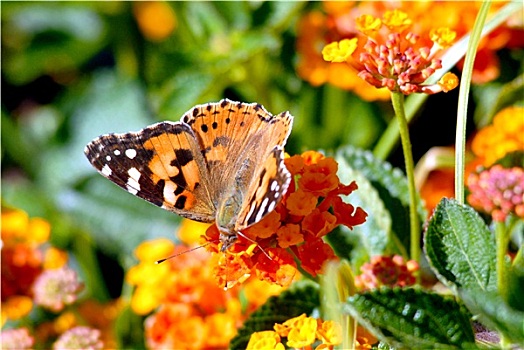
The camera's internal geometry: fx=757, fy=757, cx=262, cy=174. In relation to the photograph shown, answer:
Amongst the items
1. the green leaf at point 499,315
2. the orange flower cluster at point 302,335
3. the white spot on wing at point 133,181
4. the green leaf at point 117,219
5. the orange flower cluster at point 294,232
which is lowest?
the green leaf at point 499,315

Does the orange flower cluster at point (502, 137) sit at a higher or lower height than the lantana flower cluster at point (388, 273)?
higher

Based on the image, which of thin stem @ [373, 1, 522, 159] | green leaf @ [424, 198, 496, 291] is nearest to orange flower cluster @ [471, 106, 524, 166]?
thin stem @ [373, 1, 522, 159]

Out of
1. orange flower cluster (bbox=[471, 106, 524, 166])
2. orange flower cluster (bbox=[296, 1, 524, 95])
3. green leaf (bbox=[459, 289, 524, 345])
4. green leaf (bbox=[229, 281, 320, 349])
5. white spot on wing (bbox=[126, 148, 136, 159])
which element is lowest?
green leaf (bbox=[459, 289, 524, 345])

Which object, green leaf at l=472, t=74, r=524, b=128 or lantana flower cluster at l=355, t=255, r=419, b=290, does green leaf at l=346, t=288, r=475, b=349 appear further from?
green leaf at l=472, t=74, r=524, b=128

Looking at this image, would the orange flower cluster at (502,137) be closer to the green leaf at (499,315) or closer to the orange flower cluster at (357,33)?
the orange flower cluster at (357,33)

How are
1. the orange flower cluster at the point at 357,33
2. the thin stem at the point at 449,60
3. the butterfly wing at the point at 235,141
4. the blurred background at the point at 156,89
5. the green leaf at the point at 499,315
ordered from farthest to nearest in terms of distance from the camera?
the blurred background at the point at 156,89
the orange flower cluster at the point at 357,33
the thin stem at the point at 449,60
the butterfly wing at the point at 235,141
the green leaf at the point at 499,315

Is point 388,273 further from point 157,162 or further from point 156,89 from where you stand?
point 156,89

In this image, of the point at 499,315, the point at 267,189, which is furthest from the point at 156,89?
the point at 499,315

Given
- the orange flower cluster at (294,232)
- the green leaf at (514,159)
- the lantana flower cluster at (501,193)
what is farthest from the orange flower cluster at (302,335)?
the green leaf at (514,159)

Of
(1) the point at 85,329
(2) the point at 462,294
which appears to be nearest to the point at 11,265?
(1) the point at 85,329
